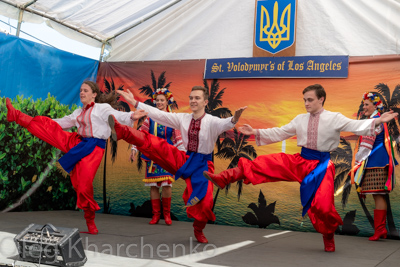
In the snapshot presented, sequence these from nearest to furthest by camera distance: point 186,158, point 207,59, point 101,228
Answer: point 186,158 < point 101,228 < point 207,59

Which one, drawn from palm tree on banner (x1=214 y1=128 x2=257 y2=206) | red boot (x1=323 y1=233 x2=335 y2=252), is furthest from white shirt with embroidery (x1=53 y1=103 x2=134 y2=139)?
red boot (x1=323 y1=233 x2=335 y2=252)

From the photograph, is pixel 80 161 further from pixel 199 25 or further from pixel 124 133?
pixel 199 25

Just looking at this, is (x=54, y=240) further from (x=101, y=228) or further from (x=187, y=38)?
(x=187, y=38)

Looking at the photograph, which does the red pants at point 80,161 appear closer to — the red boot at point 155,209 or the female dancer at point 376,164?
the red boot at point 155,209

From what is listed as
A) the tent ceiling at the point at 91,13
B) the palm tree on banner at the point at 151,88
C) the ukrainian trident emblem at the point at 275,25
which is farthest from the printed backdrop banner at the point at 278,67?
the tent ceiling at the point at 91,13

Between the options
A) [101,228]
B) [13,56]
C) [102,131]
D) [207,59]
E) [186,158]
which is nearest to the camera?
[186,158]

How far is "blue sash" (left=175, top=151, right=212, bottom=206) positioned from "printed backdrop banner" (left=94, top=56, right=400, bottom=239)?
1942mm

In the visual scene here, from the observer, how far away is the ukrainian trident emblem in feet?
19.2

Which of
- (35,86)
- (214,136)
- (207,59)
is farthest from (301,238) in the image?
(35,86)

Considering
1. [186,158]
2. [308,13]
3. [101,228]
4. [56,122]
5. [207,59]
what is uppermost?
[308,13]

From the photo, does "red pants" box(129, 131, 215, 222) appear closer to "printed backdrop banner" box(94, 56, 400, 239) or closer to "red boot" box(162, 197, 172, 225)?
"red boot" box(162, 197, 172, 225)

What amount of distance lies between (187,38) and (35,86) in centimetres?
212

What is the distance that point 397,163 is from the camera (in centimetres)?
514

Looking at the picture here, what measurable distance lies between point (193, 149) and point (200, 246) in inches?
33.5
